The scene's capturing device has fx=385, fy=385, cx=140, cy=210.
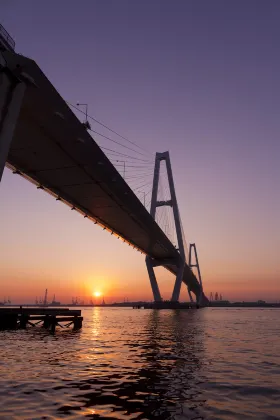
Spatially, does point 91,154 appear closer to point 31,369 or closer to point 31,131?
point 31,131

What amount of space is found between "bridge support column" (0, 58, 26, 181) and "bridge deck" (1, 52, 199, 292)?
1.77ft

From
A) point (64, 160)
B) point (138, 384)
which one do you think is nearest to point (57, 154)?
point (64, 160)

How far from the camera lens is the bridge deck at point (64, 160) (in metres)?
19.1

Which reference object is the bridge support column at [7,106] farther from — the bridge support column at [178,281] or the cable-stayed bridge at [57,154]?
the bridge support column at [178,281]

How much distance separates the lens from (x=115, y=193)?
117ft

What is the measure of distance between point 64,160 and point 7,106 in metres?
13.3

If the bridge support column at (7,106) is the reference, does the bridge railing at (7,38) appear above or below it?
above

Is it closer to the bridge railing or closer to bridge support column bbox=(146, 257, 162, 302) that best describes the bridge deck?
the bridge railing

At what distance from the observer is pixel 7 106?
1454 centimetres

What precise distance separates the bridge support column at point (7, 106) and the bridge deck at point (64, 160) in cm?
54

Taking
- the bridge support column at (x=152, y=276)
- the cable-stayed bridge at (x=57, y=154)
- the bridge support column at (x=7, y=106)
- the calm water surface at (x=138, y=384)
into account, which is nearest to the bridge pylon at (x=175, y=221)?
the bridge support column at (x=152, y=276)

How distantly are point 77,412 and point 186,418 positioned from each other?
219 centimetres

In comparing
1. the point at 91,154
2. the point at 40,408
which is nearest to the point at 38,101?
the point at 91,154

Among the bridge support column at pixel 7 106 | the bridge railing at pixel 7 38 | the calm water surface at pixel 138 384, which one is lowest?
the calm water surface at pixel 138 384
